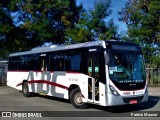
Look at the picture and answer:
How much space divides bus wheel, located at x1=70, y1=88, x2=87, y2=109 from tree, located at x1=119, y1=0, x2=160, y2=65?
12216 mm

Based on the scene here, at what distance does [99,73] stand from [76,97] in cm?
206

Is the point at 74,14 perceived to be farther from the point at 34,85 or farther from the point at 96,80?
the point at 96,80

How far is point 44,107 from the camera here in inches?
562

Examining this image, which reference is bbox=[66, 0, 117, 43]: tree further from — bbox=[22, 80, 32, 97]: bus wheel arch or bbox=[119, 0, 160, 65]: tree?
bbox=[22, 80, 32, 97]: bus wheel arch

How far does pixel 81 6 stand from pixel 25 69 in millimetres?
12964

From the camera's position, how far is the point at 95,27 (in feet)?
88.1

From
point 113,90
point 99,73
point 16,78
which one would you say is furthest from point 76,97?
point 16,78

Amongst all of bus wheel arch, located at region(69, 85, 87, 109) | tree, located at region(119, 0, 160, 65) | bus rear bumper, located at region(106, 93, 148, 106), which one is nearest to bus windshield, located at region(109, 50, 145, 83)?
bus rear bumper, located at region(106, 93, 148, 106)

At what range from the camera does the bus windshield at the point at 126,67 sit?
12285 millimetres

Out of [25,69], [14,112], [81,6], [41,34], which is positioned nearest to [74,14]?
[81,6]

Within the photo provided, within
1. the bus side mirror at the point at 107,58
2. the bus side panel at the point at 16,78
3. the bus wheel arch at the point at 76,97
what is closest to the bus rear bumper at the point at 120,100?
the bus side mirror at the point at 107,58

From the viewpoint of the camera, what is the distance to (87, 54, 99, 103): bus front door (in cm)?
1258

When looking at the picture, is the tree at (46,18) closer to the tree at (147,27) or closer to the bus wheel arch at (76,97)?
the tree at (147,27)

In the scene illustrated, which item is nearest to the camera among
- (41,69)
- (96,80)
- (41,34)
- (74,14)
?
(96,80)
